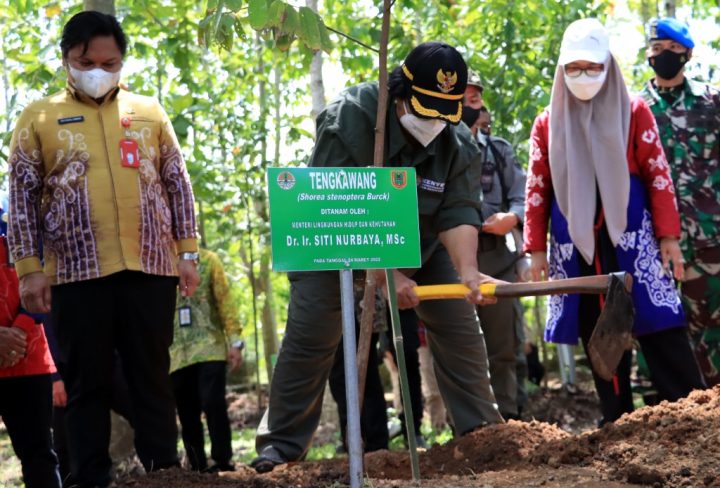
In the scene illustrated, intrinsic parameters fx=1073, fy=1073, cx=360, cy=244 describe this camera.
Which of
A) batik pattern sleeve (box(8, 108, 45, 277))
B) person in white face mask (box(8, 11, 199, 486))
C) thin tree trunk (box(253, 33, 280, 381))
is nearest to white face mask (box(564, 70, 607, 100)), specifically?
person in white face mask (box(8, 11, 199, 486))

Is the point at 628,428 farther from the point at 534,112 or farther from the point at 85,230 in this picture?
the point at 534,112

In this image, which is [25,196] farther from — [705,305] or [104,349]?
[705,305]

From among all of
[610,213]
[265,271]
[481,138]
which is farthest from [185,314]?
[265,271]

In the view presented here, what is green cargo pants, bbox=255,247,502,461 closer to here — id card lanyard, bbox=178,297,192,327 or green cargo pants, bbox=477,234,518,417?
green cargo pants, bbox=477,234,518,417

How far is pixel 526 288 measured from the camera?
4359mm

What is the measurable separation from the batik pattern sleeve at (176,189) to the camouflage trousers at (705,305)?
3.10 m

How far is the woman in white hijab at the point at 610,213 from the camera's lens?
532 cm

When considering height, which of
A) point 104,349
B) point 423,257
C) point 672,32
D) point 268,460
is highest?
point 672,32

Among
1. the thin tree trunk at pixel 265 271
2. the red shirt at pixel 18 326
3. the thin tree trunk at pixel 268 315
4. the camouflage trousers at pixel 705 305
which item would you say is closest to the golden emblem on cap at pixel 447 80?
the red shirt at pixel 18 326

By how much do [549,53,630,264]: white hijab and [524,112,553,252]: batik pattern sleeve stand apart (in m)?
0.12

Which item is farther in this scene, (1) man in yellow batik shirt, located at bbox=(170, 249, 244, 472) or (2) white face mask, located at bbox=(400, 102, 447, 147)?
(1) man in yellow batik shirt, located at bbox=(170, 249, 244, 472)

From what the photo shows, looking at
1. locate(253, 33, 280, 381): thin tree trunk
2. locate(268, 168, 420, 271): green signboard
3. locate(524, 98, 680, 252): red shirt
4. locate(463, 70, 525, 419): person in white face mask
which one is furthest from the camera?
locate(253, 33, 280, 381): thin tree trunk

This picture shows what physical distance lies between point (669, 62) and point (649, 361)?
1865 mm

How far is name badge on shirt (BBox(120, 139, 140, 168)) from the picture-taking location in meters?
4.61
